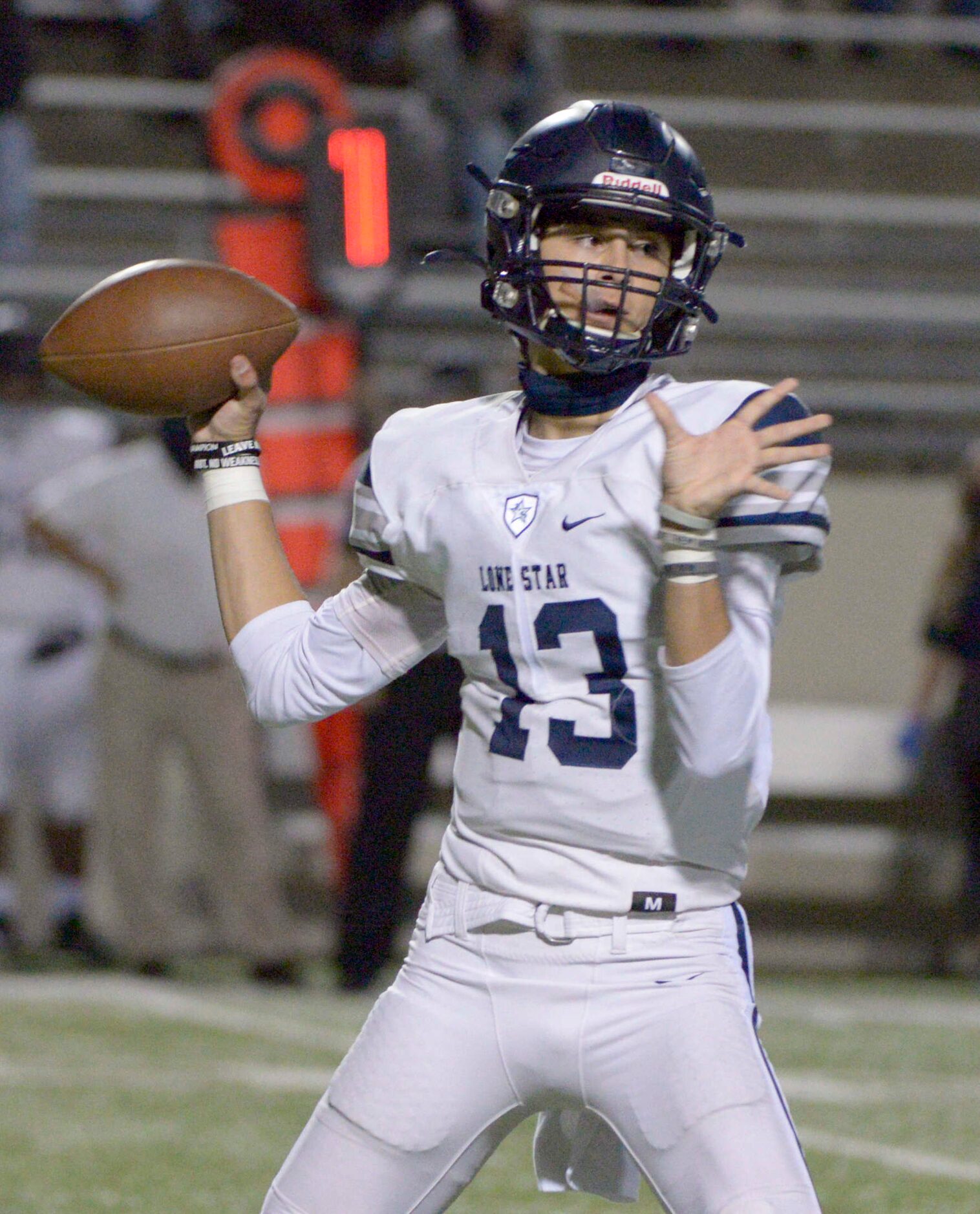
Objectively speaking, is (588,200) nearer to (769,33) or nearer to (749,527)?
(749,527)

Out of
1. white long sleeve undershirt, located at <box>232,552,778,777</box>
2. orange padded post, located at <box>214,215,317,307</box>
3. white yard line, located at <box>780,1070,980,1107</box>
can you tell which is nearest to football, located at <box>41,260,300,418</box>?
white long sleeve undershirt, located at <box>232,552,778,777</box>

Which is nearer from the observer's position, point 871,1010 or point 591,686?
point 591,686

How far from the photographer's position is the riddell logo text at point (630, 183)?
87.4 inches

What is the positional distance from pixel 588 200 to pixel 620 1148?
3.19 ft

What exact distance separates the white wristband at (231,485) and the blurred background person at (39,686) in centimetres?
448

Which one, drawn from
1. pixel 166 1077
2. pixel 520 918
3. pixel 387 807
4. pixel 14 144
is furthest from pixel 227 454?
pixel 14 144

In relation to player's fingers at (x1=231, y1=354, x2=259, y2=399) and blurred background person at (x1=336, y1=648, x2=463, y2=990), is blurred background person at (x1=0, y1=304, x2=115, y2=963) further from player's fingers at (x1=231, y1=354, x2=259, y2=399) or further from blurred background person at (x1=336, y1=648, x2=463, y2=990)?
Answer: player's fingers at (x1=231, y1=354, x2=259, y2=399)

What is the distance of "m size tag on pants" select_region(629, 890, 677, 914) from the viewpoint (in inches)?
84.0

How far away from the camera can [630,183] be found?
7.28ft

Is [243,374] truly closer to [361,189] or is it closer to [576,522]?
[576,522]

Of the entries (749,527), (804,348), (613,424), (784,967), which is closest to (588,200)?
(613,424)

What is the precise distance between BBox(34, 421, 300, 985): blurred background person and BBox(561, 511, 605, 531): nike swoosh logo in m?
4.24

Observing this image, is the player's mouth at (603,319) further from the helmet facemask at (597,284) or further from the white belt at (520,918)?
the white belt at (520,918)

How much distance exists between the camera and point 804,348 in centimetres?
1100
